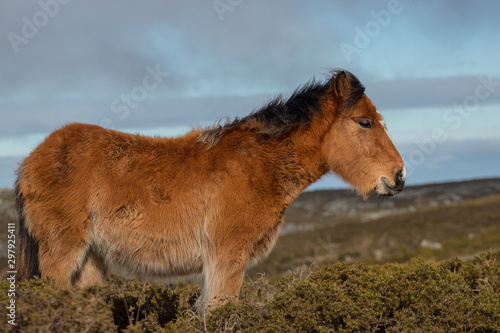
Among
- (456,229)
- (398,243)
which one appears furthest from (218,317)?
(456,229)

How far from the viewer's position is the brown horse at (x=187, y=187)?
17.4ft

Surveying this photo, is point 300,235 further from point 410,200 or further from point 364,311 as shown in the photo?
point 364,311

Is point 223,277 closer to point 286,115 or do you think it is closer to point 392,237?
point 286,115

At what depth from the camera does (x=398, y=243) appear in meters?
30.1

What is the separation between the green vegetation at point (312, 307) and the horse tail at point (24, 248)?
0.87 feet

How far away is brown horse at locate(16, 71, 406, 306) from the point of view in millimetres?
5316

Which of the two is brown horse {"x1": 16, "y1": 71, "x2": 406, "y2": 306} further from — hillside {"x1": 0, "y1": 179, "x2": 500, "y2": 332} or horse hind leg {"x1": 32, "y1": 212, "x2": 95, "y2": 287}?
hillside {"x1": 0, "y1": 179, "x2": 500, "y2": 332}

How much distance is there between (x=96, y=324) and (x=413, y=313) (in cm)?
387

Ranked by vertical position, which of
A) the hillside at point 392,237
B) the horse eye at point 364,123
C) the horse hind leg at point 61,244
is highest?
the horse eye at point 364,123

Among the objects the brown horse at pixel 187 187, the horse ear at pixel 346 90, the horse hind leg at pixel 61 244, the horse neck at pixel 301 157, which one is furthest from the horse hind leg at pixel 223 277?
the horse ear at pixel 346 90

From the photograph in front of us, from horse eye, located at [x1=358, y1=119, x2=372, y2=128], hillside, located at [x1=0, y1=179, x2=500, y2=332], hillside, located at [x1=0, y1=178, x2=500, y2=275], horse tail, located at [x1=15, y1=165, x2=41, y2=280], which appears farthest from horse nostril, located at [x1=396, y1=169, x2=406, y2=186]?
hillside, located at [x1=0, y1=178, x2=500, y2=275]

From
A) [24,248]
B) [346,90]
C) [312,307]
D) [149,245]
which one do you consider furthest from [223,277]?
[346,90]

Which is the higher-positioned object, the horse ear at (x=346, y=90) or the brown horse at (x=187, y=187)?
the horse ear at (x=346, y=90)

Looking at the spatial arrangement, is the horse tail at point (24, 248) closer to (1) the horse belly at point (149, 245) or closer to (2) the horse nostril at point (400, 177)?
(1) the horse belly at point (149, 245)
